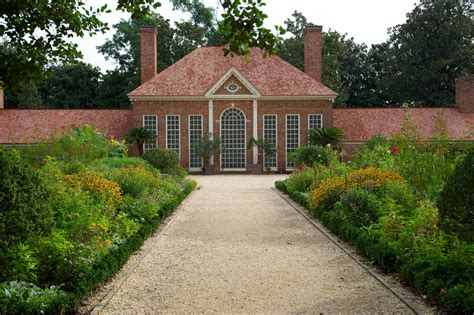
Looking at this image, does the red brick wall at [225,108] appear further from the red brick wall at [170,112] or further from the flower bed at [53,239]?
the flower bed at [53,239]

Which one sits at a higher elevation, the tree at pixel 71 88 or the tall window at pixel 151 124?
the tree at pixel 71 88

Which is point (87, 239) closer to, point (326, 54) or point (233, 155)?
point (233, 155)

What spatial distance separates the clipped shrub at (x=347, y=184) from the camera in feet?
35.2

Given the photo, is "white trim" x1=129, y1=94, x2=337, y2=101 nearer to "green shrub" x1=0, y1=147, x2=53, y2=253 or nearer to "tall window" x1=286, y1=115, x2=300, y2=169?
"tall window" x1=286, y1=115, x2=300, y2=169

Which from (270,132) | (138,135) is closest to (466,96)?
(270,132)

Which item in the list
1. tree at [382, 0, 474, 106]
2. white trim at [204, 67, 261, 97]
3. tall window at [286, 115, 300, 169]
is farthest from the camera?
tree at [382, 0, 474, 106]

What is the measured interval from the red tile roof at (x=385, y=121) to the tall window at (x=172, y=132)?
9750 millimetres

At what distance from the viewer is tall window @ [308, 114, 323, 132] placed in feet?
106

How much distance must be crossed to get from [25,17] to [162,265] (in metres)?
3.87

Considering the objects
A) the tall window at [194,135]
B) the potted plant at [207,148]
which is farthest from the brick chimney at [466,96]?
the tall window at [194,135]

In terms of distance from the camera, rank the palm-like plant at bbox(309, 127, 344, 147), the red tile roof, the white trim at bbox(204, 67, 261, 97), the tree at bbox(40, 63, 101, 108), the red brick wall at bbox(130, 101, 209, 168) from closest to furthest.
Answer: the palm-like plant at bbox(309, 127, 344, 147)
the white trim at bbox(204, 67, 261, 97)
the red brick wall at bbox(130, 101, 209, 168)
the red tile roof
the tree at bbox(40, 63, 101, 108)

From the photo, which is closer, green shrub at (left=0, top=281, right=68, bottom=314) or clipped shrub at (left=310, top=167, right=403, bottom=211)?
green shrub at (left=0, top=281, right=68, bottom=314)

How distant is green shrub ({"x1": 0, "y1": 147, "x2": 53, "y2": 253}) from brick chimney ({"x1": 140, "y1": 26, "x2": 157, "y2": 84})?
29330 mm

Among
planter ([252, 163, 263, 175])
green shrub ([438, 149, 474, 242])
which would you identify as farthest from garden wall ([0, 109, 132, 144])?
green shrub ([438, 149, 474, 242])
